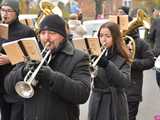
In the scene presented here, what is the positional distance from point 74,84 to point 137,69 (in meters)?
2.95

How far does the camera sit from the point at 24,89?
4102mm

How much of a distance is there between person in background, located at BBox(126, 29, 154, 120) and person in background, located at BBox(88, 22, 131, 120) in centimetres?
119

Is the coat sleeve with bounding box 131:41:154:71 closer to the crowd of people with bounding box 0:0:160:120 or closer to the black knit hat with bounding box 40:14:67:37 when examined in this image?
the crowd of people with bounding box 0:0:160:120

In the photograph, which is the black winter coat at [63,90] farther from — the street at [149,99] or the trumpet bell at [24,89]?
the street at [149,99]

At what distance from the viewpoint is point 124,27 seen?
6.86 metres

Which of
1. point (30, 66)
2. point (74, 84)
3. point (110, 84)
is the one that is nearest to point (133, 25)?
point (110, 84)

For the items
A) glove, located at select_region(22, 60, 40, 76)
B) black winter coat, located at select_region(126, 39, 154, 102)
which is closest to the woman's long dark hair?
black winter coat, located at select_region(126, 39, 154, 102)

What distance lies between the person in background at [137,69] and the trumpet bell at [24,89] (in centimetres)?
284

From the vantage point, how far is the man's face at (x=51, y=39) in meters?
4.16

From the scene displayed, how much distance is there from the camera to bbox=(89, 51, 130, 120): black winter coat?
5383 mm

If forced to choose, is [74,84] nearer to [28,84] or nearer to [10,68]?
[28,84]

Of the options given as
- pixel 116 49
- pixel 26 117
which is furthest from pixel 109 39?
pixel 26 117

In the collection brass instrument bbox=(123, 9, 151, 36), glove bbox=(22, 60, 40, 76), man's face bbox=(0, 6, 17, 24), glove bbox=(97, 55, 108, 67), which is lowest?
glove bbox=(97, 55, 108, 67)

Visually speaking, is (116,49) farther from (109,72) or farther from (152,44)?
(152,44)
